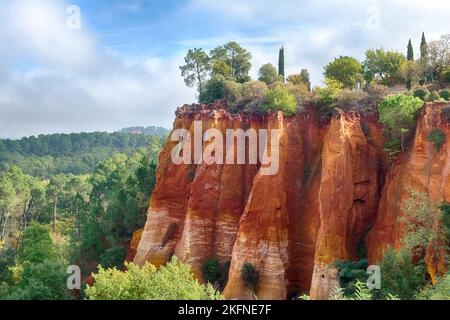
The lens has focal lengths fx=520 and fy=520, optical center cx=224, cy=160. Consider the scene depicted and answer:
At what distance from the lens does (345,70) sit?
33.5 meters

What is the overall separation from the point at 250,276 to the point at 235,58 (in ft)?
70.3

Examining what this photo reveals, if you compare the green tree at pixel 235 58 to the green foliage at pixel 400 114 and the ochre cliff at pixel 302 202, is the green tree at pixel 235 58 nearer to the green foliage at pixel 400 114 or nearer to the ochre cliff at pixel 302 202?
the ochre cliff at pixel 302 202

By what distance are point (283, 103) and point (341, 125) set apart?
14.3 feet

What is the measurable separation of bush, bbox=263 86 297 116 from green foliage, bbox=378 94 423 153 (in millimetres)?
5016

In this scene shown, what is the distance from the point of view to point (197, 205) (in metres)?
26.6

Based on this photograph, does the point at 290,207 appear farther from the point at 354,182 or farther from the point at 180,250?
the point at 180,250

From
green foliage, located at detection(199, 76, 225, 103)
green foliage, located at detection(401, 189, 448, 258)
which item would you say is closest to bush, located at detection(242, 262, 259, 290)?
green foliage, located at detection(401, 189, 448, 258)

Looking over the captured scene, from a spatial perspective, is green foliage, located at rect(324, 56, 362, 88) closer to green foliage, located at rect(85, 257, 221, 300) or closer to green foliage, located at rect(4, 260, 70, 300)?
green foliage, located at rect(4, 260, 70, 300)

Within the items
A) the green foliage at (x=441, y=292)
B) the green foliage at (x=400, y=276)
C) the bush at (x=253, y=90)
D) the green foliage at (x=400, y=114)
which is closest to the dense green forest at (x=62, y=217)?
the bush at (x=253, y=90)

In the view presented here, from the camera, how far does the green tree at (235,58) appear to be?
39.6 metres

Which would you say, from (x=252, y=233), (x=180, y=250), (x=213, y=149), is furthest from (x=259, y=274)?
(x=213, y=149)

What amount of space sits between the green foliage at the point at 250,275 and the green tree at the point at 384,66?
16.8m

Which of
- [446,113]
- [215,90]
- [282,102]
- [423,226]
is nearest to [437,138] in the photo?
[446,113]

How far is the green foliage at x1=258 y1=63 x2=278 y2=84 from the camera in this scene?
119ft
